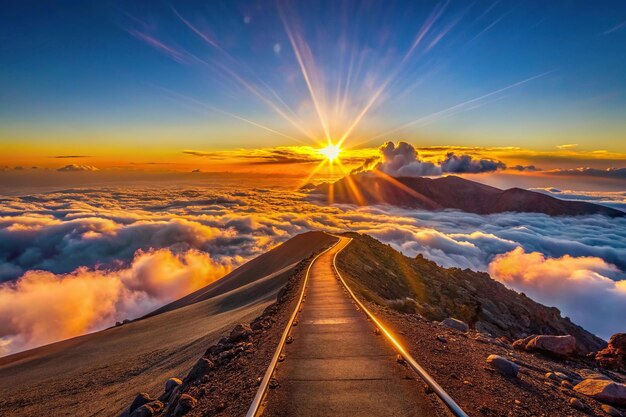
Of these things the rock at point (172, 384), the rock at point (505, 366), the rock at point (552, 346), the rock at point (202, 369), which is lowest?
the rock at point (172, 384)

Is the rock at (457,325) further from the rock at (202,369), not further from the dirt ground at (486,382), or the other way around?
the rock at (202,369)

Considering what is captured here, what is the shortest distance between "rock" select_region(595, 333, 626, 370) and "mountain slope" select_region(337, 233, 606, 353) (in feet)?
30.0

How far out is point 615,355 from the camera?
1434 cm

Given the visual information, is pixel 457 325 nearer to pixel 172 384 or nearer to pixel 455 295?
pixel 172 384

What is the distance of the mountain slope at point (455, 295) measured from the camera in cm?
2897

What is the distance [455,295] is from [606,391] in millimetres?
30465

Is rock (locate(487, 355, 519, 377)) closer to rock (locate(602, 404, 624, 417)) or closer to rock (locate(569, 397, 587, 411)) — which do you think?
rock (locate(569, 397, 587, 411))

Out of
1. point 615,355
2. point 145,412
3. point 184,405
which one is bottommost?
point 615,355

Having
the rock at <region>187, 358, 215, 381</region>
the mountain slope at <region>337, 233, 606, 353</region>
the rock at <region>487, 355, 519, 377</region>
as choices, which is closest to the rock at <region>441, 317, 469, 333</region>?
the rock at <region>487, 355, 519, 377</region>

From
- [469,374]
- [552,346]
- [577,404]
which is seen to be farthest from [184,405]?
[552,346]

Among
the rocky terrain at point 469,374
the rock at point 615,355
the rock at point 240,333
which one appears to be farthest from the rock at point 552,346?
the rock at point 240,333

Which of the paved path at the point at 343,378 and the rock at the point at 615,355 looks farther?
the rock at the point at 615,355

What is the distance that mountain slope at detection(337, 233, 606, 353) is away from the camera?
2897cm

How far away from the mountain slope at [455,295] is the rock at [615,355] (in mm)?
9156
